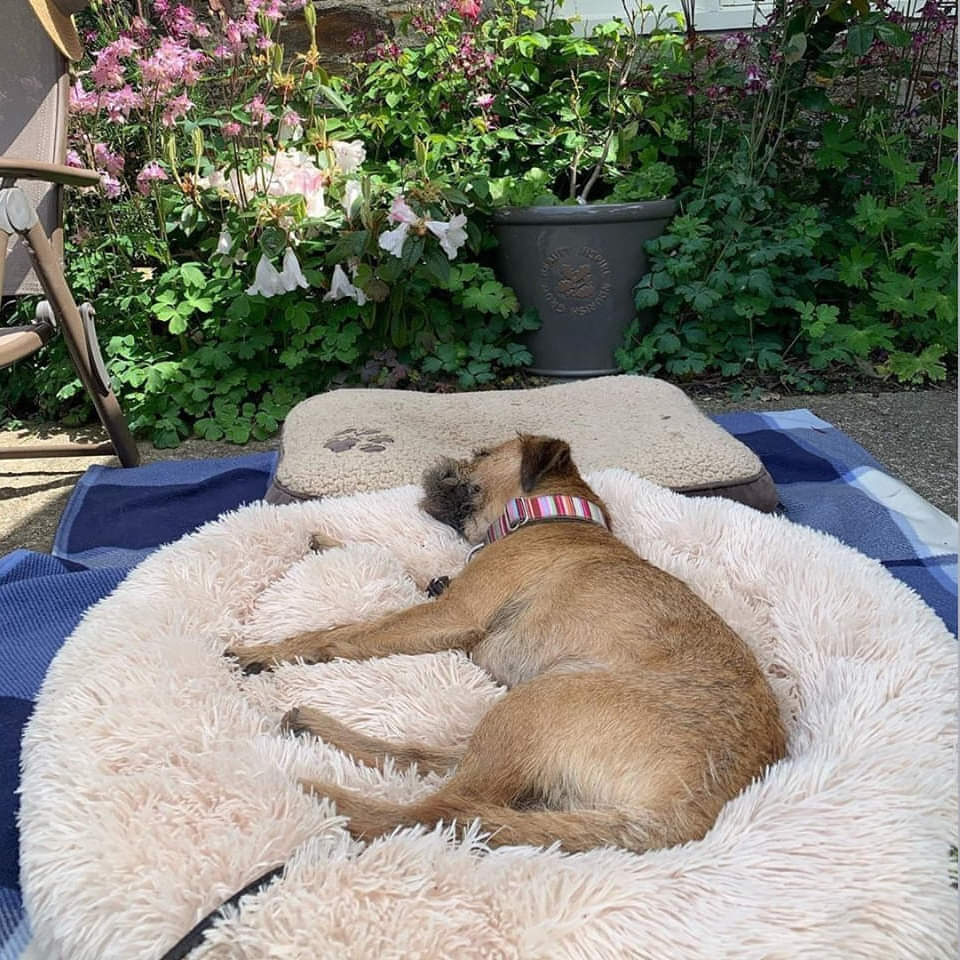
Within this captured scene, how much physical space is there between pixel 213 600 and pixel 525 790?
1.04 metres

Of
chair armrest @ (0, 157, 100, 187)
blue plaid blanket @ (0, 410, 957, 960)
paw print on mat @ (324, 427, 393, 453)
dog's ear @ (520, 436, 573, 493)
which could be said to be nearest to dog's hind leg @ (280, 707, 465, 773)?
blue plaid blanket @ (0, 410, 957, 960)

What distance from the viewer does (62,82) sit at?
13.4 ft

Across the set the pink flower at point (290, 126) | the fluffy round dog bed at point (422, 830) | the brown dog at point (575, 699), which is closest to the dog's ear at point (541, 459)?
the brown dog at point (575, 699)

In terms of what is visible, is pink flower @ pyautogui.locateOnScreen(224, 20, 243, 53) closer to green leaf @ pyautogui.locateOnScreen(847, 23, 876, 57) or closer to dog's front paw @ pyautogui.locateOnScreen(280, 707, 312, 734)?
green leaf @ pyautogui.locateOnScreen(847, 23, 876, 57)

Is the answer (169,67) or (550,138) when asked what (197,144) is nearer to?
(169,67)

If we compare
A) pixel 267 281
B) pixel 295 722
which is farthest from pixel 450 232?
pixel 295 722

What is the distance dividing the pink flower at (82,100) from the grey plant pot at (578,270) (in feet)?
6.34

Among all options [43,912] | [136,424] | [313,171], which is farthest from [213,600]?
[313,171]

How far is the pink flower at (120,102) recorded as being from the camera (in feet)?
13.8

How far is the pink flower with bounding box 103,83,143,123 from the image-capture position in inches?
166

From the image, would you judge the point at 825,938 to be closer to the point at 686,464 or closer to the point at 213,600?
the point at 213,600

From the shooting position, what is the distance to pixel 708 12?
5.38m

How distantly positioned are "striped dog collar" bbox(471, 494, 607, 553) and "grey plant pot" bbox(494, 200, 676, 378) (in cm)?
250

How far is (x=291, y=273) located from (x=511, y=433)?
1.48 meters
